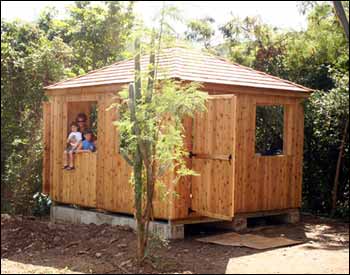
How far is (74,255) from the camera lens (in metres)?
9.11

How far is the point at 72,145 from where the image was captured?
1184 cm

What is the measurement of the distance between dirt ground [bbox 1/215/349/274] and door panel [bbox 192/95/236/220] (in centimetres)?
64

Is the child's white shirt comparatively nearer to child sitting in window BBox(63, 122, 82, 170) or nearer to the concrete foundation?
child sitting in window BBox(63, 122, 82, 170)

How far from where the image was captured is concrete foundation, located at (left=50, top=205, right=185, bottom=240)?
32.3 feet

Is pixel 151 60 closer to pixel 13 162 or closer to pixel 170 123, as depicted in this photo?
pixel 170 123

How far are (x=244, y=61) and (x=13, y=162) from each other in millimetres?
6657

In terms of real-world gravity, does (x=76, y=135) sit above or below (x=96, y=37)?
below

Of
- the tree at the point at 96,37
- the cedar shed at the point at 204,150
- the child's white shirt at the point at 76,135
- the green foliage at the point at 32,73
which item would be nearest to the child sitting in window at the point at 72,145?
the child's white shirt at the point at 76,135

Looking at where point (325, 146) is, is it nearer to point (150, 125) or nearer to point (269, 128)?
point (269, 128)

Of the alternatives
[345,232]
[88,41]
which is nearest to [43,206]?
[88,41]

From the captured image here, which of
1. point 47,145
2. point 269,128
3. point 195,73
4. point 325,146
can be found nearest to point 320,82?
point 325,146

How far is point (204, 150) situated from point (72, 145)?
3.17 m

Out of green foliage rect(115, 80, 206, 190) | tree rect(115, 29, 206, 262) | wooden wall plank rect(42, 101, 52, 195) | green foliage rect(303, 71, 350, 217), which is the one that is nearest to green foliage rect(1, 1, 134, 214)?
wooden wall plank rect(42, 101, 52, 195)

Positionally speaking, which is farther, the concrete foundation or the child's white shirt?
the child's white shirt
